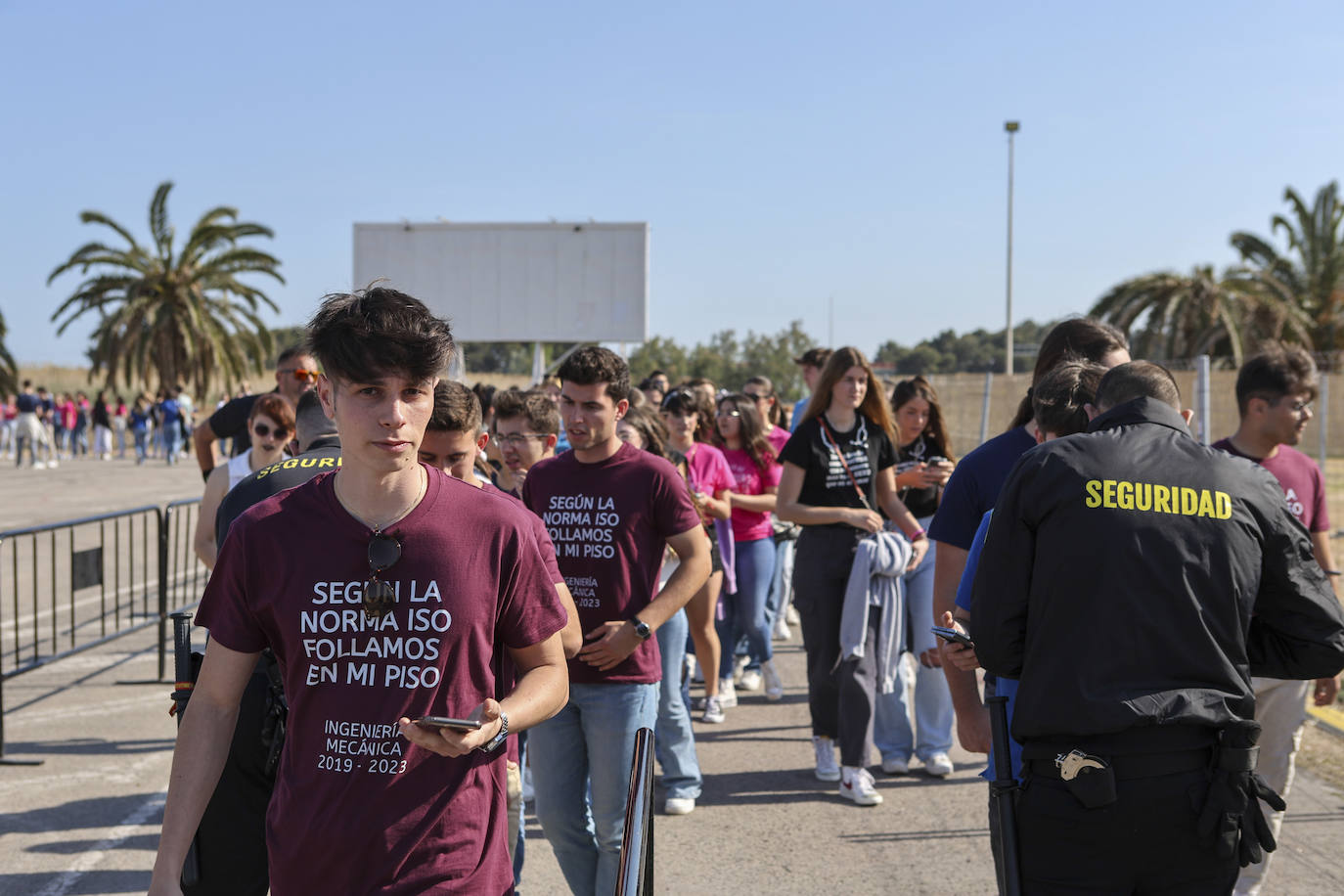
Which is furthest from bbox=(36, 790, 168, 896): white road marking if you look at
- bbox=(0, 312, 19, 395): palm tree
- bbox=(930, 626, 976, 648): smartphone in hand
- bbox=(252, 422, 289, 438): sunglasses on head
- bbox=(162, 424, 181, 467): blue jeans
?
bbox=(0, 312, 19, 395): palm tree

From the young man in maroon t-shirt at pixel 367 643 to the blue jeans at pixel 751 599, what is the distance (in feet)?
17.4

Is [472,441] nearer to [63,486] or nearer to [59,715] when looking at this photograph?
[59,715]

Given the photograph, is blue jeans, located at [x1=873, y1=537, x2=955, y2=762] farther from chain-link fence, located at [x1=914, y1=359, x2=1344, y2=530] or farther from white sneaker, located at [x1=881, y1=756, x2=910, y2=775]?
chain-link fence, located at [x1=914, y1=359, x2=1344, y2=530]

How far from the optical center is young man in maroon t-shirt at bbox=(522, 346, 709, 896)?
3857 mm

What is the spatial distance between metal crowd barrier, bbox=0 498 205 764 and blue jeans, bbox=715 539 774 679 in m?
3.70

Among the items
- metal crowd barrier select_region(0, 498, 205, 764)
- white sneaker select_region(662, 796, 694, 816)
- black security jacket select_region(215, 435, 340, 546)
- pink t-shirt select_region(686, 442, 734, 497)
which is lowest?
white sneaker select_region(662, 796, 694, 816)

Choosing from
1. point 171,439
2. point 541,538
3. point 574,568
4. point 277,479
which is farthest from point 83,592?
point 171,439

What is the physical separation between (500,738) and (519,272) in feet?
85.3

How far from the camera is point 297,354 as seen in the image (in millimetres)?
6215

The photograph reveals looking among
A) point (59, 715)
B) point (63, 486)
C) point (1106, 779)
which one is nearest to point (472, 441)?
point (1106, 779)

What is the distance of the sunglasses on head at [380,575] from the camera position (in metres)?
2.09

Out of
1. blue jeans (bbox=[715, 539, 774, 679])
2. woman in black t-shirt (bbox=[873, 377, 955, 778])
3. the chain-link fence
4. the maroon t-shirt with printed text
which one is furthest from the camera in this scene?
the chain-link fence

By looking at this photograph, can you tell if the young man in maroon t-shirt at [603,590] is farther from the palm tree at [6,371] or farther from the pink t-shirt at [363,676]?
the palm tree at [6,371]

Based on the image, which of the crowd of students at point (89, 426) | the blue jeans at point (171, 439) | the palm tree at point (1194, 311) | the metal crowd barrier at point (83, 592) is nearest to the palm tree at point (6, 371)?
the crowd of students at point (89, 426)
